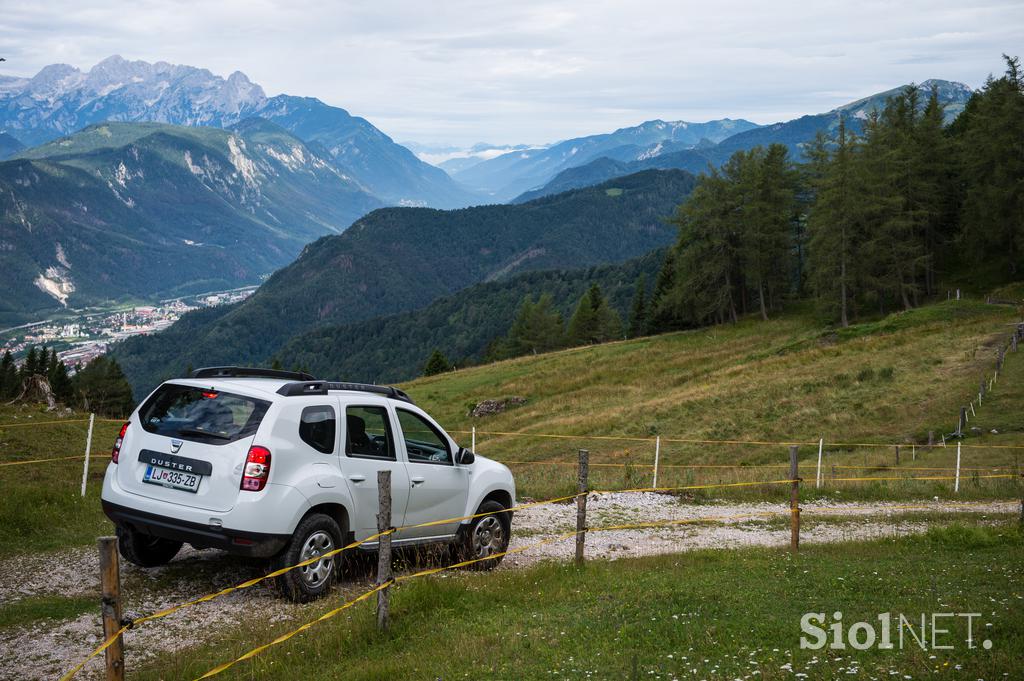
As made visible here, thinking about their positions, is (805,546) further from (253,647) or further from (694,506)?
(253,647)

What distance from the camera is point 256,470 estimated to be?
27.5 ft

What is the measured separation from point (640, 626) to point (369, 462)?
147 inches

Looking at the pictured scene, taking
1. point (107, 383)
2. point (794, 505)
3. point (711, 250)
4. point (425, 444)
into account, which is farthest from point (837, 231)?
point (107, 383)

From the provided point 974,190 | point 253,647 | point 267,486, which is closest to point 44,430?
point 267,486

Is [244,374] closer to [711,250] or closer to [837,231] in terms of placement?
[837,231]

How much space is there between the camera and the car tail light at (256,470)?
330 inches

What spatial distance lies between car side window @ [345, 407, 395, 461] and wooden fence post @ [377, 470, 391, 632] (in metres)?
1.80

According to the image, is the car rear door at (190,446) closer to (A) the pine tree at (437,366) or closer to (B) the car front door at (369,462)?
(B) the car front door at (369,462)

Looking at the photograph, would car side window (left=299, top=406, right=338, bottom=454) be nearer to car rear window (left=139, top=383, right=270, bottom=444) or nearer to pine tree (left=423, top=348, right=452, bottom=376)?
car rear window (left=139, top=383, right=270, bottom=444)

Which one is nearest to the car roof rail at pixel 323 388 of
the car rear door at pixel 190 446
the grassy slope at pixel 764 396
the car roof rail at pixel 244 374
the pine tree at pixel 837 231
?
the car rear door at pixel 190 446

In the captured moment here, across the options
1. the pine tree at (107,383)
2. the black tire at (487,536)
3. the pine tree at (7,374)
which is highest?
the black tire at (487,536)

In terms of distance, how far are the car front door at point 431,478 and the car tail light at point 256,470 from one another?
1985 mm

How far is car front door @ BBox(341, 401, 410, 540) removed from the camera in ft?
30.7

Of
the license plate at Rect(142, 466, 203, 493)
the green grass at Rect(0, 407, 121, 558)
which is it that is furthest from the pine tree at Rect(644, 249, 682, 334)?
the license plate at Rect(142, 466, 203, 493)
